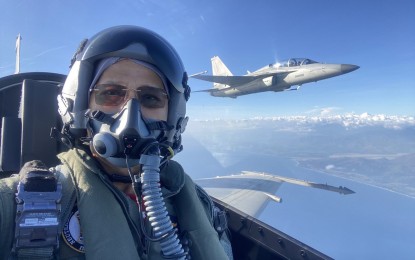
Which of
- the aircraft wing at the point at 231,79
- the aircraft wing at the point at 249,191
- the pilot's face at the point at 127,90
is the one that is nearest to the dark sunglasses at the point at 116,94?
the pilot's face at the point at 127,90

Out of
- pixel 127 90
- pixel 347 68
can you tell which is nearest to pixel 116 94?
pixel 127 90

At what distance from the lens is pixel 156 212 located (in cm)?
99

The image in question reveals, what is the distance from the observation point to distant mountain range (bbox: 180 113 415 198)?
94375mm

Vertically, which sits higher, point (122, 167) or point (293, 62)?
point (293, 62)

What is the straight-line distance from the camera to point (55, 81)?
1.69m

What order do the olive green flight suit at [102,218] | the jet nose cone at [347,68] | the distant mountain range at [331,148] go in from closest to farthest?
1. the olive green flight suit at [102,218]
2. the jet nose cone at [347,68]
3. the distant mountain range at [331,148]

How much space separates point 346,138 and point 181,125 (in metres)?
168

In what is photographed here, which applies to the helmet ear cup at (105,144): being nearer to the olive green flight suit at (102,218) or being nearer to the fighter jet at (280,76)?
the olive green flight suit at (102,218)

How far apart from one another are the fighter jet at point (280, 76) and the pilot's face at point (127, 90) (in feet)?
51.5

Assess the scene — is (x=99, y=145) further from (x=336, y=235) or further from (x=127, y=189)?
(x=336, y=235)

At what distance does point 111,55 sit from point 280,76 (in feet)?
55.7

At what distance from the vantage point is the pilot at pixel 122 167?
35.5 inches

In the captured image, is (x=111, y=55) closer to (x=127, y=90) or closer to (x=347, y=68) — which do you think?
(x=127, y=90)

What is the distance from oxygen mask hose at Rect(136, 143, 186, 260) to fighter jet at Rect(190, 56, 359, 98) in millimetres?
16008
